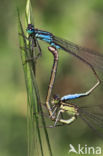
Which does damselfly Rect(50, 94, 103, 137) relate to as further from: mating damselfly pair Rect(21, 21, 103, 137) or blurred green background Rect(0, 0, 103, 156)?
blurred green background Rect(0, 0, 103, 156)

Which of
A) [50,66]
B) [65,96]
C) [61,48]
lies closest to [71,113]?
[65,96]

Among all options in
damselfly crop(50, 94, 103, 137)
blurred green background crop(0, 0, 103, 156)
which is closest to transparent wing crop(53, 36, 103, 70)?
damselfly crop(50, 94, 103, 137)

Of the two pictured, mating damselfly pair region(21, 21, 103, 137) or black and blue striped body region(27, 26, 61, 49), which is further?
black and blue striped body region(27, 26, 61, 49)

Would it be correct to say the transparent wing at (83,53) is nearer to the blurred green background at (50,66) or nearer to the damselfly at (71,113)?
the damselfly at (71,113)

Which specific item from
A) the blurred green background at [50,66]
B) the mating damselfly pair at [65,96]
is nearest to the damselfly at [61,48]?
the mating damselfly pair at [65,96]

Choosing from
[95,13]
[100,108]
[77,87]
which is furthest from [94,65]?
[95,13]

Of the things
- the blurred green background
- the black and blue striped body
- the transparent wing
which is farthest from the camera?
the blurred green background

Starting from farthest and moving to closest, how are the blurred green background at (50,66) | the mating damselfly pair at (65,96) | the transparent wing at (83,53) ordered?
1. the blurred green background at (50,66)
2. the transparent wing at (83,53)
3. the mating damselfly pair at (65,96)
